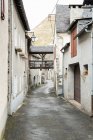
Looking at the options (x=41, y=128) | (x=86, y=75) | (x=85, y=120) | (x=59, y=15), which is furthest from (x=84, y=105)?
(x=59, y=15)


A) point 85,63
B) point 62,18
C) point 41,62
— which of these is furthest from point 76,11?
point 85,63

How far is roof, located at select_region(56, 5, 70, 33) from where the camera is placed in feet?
125

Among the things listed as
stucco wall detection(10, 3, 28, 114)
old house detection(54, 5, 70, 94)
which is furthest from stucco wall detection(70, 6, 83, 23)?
stucco wall detection(10, 3, 28, 114)

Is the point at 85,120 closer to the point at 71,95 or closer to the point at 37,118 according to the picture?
the point at 37,118

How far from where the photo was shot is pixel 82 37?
1972 centimetres

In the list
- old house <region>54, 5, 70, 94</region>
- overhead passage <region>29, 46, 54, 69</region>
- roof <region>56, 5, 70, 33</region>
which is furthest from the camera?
overhead passage <region>29, 46, 54, 69</region>

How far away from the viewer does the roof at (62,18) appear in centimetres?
3816

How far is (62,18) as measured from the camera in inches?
1550

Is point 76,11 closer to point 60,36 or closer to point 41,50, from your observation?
point 60,36

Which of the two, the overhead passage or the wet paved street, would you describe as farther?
the overhead passage

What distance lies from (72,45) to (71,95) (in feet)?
18.0

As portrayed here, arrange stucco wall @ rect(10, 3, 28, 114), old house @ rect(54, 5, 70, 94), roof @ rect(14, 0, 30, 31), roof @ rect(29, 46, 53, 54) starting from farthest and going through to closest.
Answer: roof @ rect(29, 46, 53, 54) < old house @ rect(54, 5, 70, 94) < roof @ rect(14, 0, 30, 31) < stucco wall @ rect(10, 3, 28, 114)

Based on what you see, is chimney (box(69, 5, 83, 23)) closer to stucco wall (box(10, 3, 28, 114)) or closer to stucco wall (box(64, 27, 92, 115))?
stucco wall (box(10, 3, 28, 114))

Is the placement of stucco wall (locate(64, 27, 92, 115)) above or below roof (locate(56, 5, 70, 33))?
below
